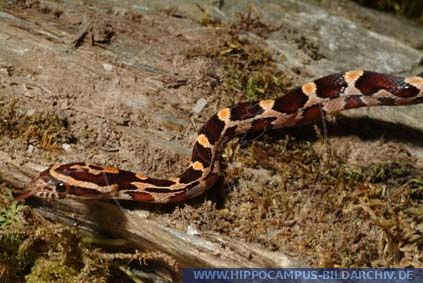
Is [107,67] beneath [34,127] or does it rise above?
above

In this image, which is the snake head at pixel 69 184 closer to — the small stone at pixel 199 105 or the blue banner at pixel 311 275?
the blue banner at pixel 311 275

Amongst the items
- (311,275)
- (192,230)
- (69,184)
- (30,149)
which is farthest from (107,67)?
(311,275)

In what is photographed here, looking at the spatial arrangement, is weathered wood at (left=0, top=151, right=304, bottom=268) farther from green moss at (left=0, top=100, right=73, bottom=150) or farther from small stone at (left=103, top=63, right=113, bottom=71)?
small stone at (left=103, top=63, right=113, bottom=71)

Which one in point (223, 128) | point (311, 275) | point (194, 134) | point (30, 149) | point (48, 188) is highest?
point (223, 128)

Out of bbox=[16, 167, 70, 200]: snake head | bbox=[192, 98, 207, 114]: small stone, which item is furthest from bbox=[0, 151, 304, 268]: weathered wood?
bbox=[192, 98, 207, 114]: small stone

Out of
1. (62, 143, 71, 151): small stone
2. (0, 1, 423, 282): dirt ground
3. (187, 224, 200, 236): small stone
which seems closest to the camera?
(187, 224, 200, 236): small stone

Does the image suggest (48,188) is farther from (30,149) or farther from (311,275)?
(311,275)

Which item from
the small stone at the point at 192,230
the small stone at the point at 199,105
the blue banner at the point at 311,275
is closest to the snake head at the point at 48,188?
the small stone at the point at 192,230
